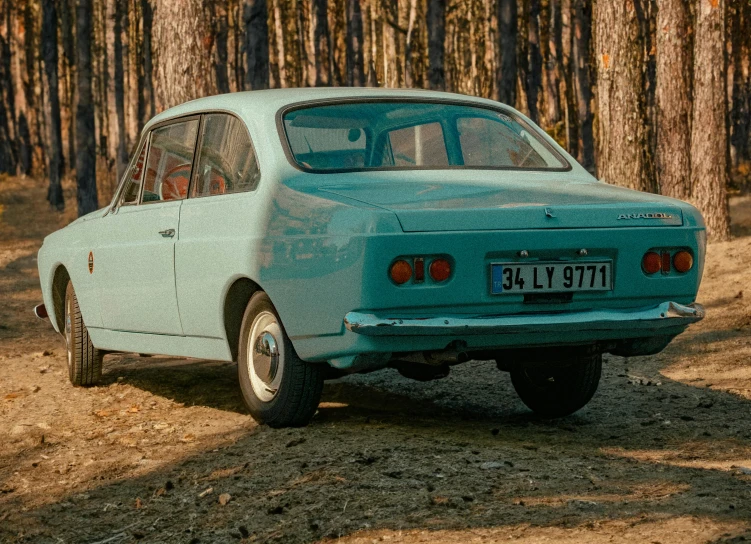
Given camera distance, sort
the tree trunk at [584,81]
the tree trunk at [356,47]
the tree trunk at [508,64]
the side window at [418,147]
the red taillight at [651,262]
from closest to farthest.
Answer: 1. the red taillight at [651,262]
2. the side window at [418,147]
3. the tree trunk at [508,64]
4. the tree trunk at [584,81]
5. the tree trunk at [356,47]

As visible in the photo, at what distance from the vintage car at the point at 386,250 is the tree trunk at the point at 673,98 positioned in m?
9.78

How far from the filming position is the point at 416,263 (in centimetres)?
498

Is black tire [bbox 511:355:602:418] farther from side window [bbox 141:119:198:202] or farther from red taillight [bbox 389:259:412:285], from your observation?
side window [bbox 141:119:198:202]

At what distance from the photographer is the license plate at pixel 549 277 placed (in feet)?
16.8

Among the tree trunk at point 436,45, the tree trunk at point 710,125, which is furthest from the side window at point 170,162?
the tree trunk at point 436,45

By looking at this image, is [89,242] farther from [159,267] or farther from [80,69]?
[80,69]

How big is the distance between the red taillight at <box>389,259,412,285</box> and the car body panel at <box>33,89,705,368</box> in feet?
0.11

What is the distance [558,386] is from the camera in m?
6.63

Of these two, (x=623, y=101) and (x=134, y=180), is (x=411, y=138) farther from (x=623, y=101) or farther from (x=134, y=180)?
(x=623, y=101)

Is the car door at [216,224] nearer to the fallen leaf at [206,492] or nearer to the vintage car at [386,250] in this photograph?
the vintage car at [386,250]

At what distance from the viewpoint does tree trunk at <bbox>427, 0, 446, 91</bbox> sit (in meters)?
22.5

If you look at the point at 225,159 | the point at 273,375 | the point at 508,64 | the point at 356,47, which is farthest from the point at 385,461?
the point at 356,47

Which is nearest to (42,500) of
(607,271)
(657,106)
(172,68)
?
(607,271)

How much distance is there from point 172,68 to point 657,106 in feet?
23.9
